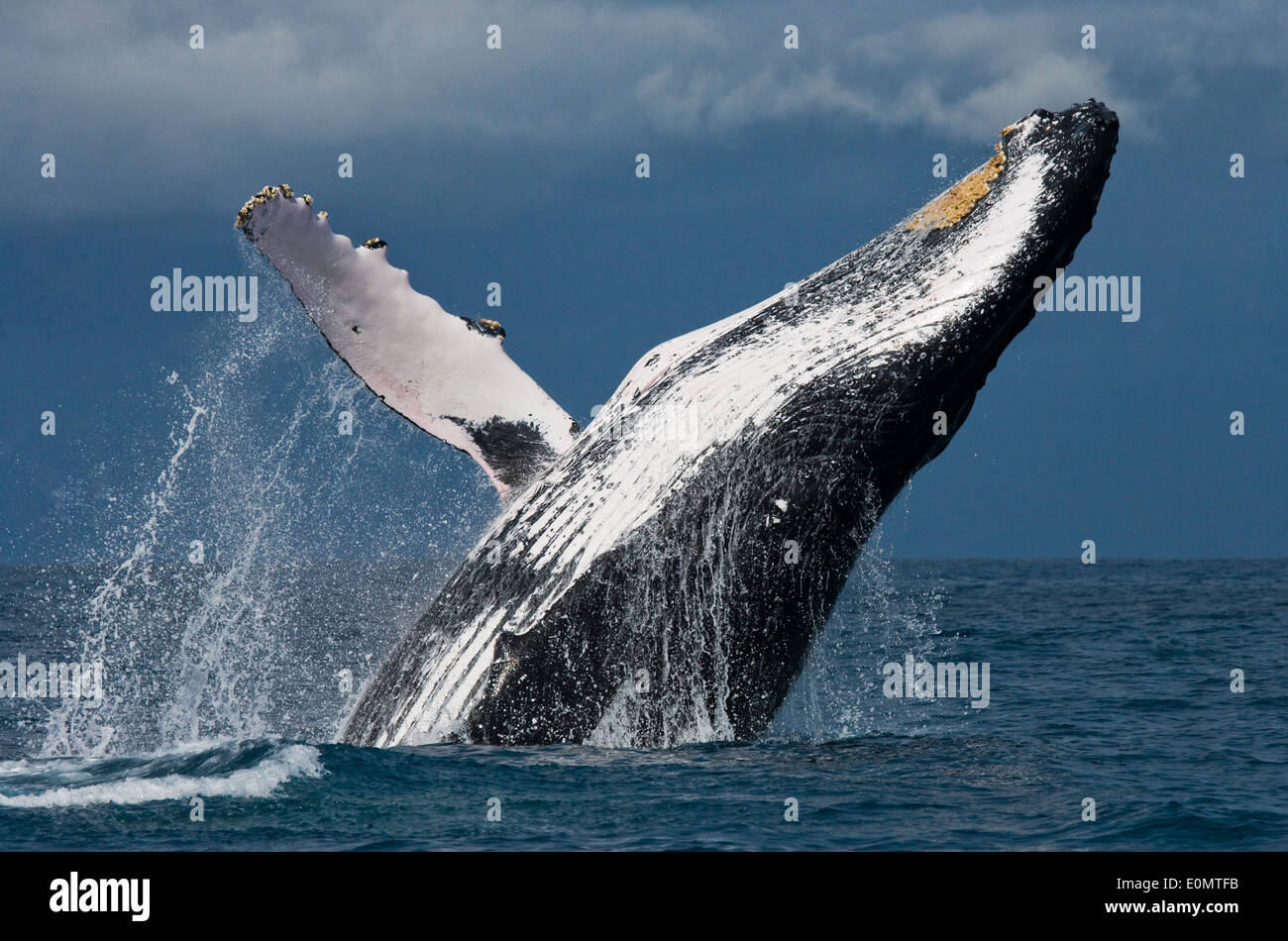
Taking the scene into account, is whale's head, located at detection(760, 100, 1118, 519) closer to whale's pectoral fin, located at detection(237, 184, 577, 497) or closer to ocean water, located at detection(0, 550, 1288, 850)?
ocean water, located at detection(0, 550, 1288, 850)

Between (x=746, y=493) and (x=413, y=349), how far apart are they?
2.80m

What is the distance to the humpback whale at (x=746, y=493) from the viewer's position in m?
7.22

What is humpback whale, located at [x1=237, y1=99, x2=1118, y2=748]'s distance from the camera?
722 centimetres

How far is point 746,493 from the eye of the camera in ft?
23.8

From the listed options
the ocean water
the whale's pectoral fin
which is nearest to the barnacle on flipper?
the whale's pectoral fin

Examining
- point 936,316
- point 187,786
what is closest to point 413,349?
point 187,786

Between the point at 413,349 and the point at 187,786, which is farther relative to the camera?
the point at 413,349

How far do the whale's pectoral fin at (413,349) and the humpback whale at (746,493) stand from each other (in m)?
0.88

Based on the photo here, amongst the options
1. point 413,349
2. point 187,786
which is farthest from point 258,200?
point 187,786

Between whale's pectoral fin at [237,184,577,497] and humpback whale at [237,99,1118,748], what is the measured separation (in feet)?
2.89

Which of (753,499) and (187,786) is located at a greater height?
(753,499)

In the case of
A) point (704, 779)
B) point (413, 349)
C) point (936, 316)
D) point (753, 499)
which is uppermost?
point (413, 349)

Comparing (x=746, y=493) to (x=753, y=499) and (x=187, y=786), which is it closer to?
(x=753, y=499)
